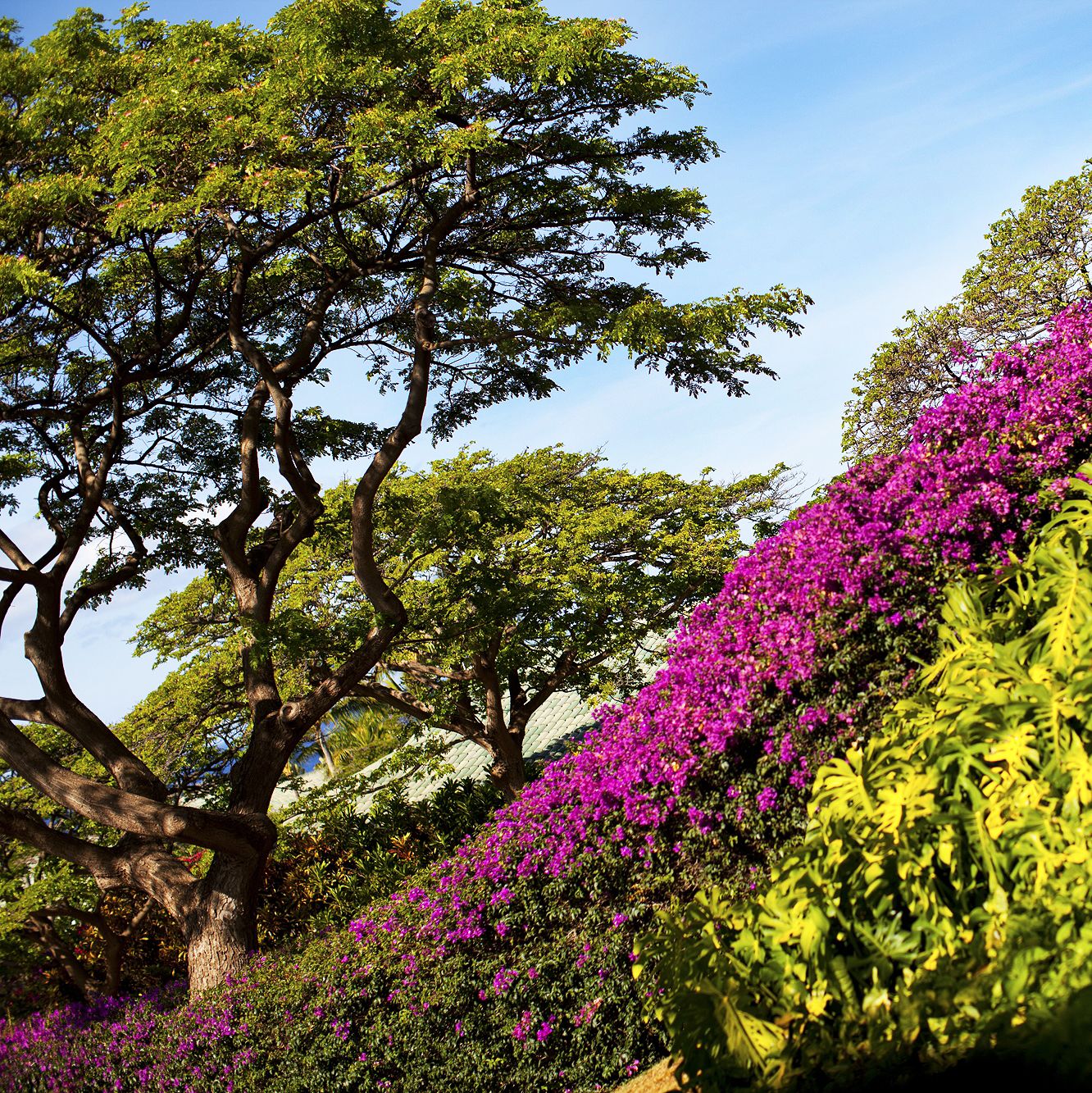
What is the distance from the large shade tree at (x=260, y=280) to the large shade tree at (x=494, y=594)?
128 cm

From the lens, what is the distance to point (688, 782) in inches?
218

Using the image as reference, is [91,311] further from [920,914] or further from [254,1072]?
[920,914]

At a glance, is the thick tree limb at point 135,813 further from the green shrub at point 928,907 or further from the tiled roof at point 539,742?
the tiled roof at point 539,742

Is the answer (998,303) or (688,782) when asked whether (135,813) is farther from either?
(998,303)

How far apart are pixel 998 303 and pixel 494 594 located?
11.2m

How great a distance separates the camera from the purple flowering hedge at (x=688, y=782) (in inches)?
209

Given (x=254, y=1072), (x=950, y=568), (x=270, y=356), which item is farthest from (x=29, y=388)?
(x=950, y=568)

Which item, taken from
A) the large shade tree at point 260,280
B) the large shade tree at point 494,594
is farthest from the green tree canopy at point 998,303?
the large shade tree at point 260,280

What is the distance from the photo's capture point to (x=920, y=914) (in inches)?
113

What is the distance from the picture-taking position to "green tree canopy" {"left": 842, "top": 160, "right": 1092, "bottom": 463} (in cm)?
1683

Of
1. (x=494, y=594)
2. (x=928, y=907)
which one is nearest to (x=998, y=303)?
(x=494, y=594)

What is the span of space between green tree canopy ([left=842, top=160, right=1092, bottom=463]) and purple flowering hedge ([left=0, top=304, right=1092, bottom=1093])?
10.8 meters

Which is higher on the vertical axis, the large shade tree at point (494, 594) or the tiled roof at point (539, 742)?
the large shade tree at point (494, 594)

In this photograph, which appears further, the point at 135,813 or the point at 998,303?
the point at 998,303
